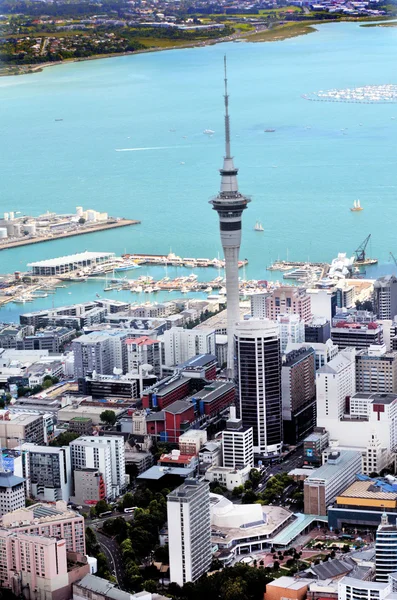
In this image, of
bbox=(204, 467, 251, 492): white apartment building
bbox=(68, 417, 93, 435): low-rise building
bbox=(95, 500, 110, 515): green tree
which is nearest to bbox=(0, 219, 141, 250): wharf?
bbox=(68, 417, 93, 435): low-rise building

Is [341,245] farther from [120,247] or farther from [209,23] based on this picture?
[209,23]

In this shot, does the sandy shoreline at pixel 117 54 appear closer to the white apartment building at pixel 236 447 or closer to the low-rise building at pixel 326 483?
the white apartment building at pixel 236 447

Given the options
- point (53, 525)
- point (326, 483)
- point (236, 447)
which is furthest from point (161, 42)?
point (53, 525)

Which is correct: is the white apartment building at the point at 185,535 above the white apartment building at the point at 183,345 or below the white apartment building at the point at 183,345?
above

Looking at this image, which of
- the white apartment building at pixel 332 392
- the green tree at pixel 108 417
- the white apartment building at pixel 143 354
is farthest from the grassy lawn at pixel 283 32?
the green tree at pixel 108 417

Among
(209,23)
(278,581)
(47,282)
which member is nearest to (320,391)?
(278,581)

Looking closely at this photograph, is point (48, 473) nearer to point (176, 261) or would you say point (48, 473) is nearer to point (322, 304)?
point (322, 304)
